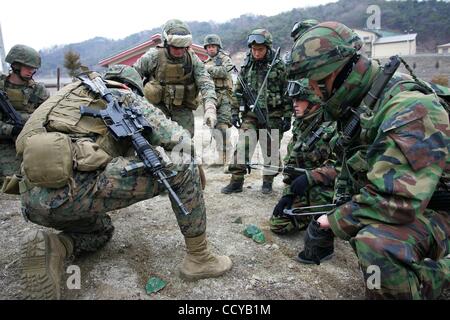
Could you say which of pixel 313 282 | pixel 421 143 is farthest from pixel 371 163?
pixel 313 282

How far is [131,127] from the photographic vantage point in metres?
2.39

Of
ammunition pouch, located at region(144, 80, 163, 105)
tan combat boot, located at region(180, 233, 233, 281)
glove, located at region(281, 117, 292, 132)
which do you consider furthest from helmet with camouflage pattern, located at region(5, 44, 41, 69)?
tan combat boot, located at region(180, 233, 233, 281)

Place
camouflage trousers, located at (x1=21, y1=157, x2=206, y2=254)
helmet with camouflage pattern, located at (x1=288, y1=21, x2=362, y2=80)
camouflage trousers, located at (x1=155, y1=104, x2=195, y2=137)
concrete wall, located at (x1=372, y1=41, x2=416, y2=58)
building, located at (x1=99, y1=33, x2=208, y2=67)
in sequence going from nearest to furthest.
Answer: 1. helmet with camouflage pattern, located at (x1=288, y1=21, x2=362, y2=80)
2. camouflage trousers, located at (x1=21, y1=157, x2=206, y2=254)
3. camouflage trousers, located at (x1=155, y1=104, x2=195, y2=137)
4. building, located at (x1=99, y1=33, x2=208, y2=67)
5. concrete wall, located at (x1=372, y1=41, x2=416, y2=58)

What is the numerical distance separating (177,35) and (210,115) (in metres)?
0.94

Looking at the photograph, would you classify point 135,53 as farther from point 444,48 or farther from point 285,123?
point 444,48

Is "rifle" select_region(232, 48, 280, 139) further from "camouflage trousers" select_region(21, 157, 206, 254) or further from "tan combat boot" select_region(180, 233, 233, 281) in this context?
"tan combat boot" select_region(180, 233, 233, 281)

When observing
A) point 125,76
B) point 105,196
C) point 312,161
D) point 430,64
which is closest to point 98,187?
point 105,196

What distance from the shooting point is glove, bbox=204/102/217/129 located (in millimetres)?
4012

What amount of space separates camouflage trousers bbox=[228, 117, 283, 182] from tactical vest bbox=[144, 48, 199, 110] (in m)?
0.83

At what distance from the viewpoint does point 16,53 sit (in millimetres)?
4727

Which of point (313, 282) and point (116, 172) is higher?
point (116, 172)

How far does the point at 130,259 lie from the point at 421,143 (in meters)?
2.10

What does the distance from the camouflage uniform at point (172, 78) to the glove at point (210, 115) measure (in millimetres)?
47
